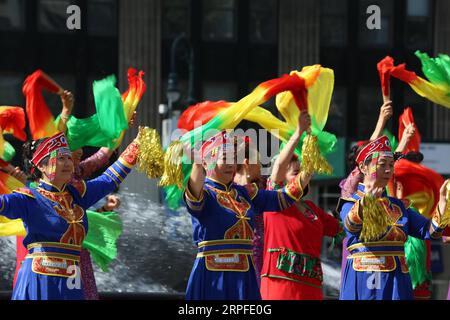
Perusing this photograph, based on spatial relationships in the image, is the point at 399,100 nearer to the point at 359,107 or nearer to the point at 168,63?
the point at 359,107

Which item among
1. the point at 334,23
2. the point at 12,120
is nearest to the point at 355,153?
the point at 12,120

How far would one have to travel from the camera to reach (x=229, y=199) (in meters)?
6.98

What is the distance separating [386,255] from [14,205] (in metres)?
2.17

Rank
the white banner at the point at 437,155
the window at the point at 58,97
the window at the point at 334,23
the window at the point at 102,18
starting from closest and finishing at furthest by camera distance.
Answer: the white banner at the point at 437,155 < the window at the point at 58,97 < the window at the point at 102,18 < the window at the point at 334,23

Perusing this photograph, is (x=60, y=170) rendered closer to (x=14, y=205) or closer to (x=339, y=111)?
(x=14, y=205)

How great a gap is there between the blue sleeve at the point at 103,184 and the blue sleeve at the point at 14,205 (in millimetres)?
396

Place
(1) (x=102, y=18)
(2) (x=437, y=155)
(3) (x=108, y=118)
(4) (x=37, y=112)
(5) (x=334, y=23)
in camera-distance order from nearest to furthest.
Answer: (3) (x=108, y=118), (4) (x=37, y=112), (2) (x=437, y=155), (1) (x=102, y=18), (5) (x=334, y=23)

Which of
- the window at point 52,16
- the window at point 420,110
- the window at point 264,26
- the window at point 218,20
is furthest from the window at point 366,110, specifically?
the window at point 52,16

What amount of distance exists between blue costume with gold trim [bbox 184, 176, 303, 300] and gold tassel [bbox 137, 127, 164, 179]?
287mm

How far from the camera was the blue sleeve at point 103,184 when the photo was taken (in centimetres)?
706

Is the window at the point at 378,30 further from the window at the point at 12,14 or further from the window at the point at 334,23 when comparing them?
the window at the point at 12,14

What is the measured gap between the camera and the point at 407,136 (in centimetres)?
819

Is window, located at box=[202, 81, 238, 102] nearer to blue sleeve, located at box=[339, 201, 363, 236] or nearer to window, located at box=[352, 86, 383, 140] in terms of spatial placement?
window, located at box=[352, 86, 383, 140]
